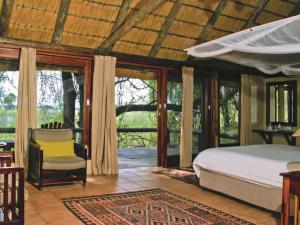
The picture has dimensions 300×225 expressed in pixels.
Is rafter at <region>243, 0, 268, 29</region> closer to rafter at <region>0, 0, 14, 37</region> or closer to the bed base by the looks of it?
the bed base

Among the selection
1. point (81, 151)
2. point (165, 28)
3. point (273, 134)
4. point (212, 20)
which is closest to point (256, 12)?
point (212, 20)

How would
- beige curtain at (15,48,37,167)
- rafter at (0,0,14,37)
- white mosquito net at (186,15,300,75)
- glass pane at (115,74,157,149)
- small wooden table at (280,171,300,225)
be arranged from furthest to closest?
1. glass pane at (115,74,157,149)
2. beige curtain at (15,48,37,167)
3. rafter at (0,0,14,37)
4. white mosquito net at (186,15,300,75)
5. small wooden table at (280,171,300,225)

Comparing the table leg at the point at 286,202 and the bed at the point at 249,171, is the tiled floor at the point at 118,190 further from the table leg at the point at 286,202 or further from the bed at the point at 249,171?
the table leg at the point at 286,202

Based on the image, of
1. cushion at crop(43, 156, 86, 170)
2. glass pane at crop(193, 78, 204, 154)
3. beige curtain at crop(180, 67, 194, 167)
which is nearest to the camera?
cushion at crop(43, 156, 86, 170)

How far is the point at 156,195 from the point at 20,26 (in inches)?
126

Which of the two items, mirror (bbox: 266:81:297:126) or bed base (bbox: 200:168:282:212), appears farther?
mirror (bbox: 266:81:297:126)

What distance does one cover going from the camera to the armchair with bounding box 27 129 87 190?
4508mm

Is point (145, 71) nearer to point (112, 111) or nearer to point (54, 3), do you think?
point (112, 111)

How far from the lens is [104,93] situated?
18.8 ft

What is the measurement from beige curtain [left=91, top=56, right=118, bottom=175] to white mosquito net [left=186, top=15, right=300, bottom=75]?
5.83 ft

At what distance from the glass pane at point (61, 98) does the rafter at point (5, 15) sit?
2.77 feet

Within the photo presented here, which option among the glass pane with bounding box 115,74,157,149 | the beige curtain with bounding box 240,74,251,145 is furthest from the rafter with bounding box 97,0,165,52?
the glass pane with bounding box 115,74,157,149

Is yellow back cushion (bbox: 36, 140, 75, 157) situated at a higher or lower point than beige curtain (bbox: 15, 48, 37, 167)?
lower

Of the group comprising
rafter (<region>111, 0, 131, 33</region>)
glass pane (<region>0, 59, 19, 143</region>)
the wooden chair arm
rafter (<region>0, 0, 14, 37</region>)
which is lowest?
the wooden chair arm
